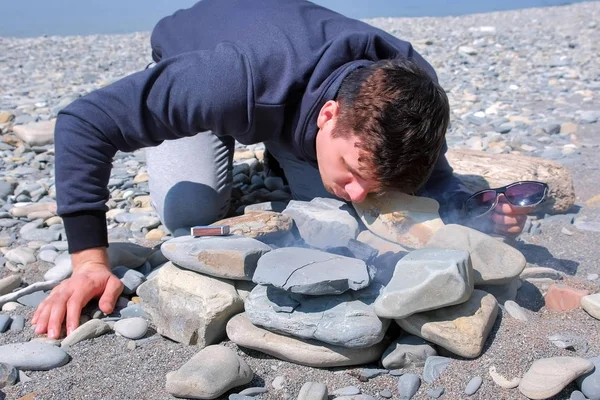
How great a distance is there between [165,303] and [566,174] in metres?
2.12

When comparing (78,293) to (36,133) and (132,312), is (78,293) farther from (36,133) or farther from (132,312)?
(36,133)

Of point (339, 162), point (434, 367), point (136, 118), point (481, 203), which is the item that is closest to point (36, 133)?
point (136, 118)

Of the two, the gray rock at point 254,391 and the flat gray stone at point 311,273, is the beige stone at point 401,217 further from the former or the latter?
the gray rock at point 254,391

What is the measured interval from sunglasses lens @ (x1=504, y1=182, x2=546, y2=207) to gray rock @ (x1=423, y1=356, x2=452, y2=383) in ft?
2.81

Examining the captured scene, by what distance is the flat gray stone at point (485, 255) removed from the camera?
81.4 inches

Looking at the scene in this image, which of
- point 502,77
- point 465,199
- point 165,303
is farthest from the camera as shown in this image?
→ point 502,77

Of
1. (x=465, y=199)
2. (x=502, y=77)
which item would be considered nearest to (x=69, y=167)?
(x=465, y=199)

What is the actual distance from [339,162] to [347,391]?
0.75 metres

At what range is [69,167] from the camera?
231 centimetres

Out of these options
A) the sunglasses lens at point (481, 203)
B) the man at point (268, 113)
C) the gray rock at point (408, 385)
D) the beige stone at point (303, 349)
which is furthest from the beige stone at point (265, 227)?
the gray rock at point (408, 385)

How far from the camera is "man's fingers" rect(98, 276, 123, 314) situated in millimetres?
2238

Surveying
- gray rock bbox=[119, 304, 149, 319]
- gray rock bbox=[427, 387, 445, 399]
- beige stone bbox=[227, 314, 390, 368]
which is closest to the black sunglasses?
beige stone bbox=[227, 314, 390, 368]

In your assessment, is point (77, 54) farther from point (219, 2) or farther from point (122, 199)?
point (219, 2)

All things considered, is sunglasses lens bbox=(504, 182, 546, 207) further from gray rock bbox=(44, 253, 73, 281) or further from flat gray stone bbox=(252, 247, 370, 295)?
gray rock bbox=(44, 253, 73, 281)
